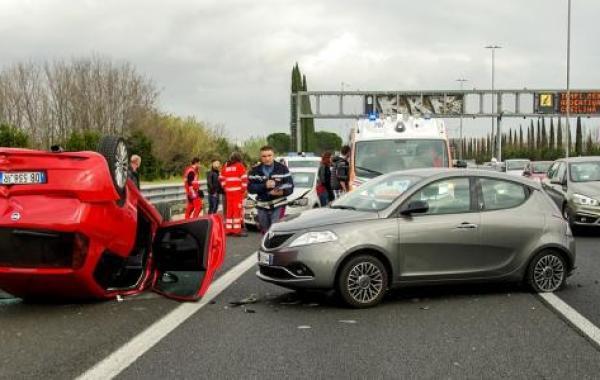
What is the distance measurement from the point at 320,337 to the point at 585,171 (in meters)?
11.6

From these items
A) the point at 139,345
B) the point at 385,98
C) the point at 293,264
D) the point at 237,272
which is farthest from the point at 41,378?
the point at 385,98

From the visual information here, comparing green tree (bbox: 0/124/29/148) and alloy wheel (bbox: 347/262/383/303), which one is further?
green tree (bbox: 0/124/29/148)

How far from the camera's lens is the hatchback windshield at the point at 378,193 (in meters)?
8.39

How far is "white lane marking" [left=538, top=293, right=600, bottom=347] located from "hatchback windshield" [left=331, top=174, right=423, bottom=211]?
190 cm

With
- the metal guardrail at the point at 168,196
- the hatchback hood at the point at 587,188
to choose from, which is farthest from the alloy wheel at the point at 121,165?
the metal guardrail at the point at 168,196

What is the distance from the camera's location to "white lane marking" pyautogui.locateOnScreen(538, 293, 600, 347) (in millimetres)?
6695

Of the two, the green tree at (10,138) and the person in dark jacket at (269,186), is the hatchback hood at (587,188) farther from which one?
the green tree at (10,138)

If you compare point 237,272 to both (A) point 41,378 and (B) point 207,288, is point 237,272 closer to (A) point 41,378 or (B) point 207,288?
(B) point 207,288

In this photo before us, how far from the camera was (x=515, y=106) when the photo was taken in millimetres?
53750

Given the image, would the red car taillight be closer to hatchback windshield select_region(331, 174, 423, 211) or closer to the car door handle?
hatchback windshield select_region(331, 174, 423, 211)

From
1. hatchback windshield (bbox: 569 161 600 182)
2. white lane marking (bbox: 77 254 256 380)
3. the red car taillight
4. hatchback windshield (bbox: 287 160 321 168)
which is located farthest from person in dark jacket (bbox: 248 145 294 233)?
hatchback windshield (bbox: 287 160 321 168)

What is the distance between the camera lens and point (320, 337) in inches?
261

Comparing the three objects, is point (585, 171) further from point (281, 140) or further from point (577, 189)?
point (281, 140)

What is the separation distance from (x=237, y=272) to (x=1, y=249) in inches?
160
